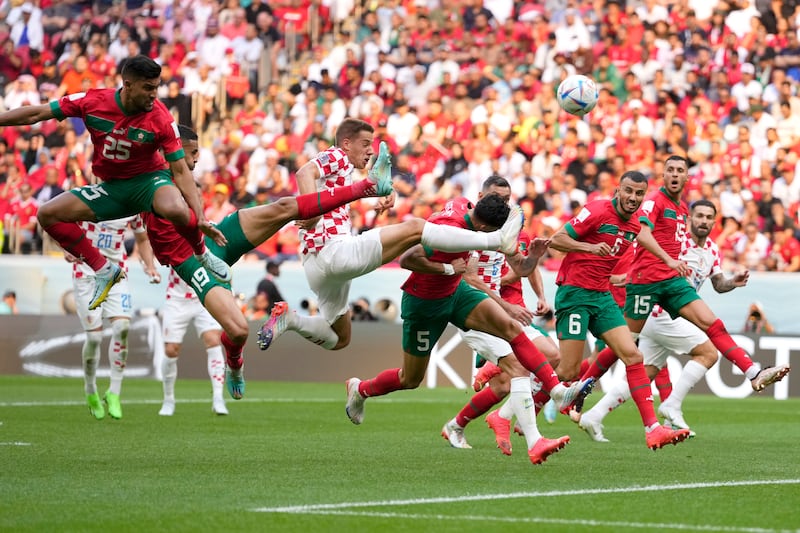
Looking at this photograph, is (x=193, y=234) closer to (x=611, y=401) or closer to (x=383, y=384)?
(x=383, y=384)

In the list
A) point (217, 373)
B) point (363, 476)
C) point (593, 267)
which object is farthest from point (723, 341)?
point (217, 373)

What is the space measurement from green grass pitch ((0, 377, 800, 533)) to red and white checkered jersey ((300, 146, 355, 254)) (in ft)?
5.92

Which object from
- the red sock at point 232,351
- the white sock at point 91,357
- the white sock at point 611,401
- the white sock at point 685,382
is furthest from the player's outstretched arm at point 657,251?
the white sock at point 91,357

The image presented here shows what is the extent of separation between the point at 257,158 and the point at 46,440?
14.9 meters

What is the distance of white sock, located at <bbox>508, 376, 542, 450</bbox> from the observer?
391 inches

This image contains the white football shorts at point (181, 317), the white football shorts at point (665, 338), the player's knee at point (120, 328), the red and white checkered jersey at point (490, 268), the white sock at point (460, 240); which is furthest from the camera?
the white football shorts at point (181, 317)

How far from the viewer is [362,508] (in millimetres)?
7648

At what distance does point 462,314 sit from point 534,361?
0.80m

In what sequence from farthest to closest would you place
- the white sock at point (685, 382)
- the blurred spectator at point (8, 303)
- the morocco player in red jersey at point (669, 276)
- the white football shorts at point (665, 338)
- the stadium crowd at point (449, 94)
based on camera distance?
the stadium crowd at point (449, 94) < the blurred spectator at point (8, 303) < the white football shorts at point (665, 338) < the white sock at point (685, 382) < the morocco player in red jersey at point (669, 276)

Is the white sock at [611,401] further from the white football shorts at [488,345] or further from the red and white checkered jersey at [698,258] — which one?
the red and white checkered jersey at [698,258]

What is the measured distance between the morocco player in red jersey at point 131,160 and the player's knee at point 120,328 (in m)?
3.83

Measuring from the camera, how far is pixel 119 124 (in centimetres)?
1088

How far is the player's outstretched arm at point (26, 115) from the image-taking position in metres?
10.5

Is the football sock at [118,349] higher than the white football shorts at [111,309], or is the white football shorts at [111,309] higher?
the white football shorts at [111,309]
